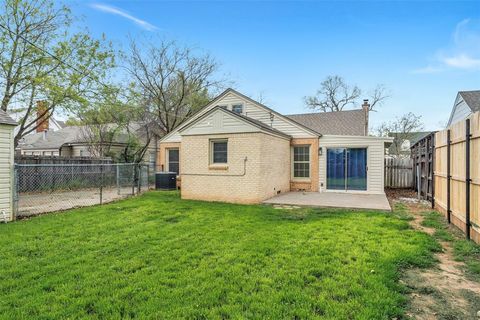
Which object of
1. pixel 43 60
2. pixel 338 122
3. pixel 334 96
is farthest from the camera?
pixel 334 96

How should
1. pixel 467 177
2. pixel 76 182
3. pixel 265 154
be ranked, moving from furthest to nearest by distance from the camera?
pixel 76 182 → pixel 265 154 → pixel 467 177

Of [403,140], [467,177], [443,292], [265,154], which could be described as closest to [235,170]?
[265,154]

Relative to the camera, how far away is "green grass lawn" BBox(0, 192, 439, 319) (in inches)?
116

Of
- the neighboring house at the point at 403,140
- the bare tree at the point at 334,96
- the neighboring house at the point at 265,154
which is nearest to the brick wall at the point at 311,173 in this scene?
the neighboring house at the point at 265,154

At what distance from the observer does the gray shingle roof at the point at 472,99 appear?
14.2 meters

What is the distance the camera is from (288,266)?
413 cm

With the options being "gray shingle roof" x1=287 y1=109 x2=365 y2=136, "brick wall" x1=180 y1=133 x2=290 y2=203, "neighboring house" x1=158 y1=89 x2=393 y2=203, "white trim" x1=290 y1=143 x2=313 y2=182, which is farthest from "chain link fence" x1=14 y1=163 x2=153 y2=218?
"gray shingle roof" x1=287 y1=109 x2=365 y2=136

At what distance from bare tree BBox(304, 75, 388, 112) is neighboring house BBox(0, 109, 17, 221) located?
33.1m

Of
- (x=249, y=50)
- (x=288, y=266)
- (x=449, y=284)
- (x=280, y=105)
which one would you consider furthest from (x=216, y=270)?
(x=280, y=105)

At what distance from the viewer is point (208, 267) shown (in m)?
4.10

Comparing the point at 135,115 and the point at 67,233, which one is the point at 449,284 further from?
the point at 135,115

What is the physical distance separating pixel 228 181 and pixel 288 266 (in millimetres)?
6786

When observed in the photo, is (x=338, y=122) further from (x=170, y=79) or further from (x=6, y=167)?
(x=6, y=167)

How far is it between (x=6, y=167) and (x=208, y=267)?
7133mm
